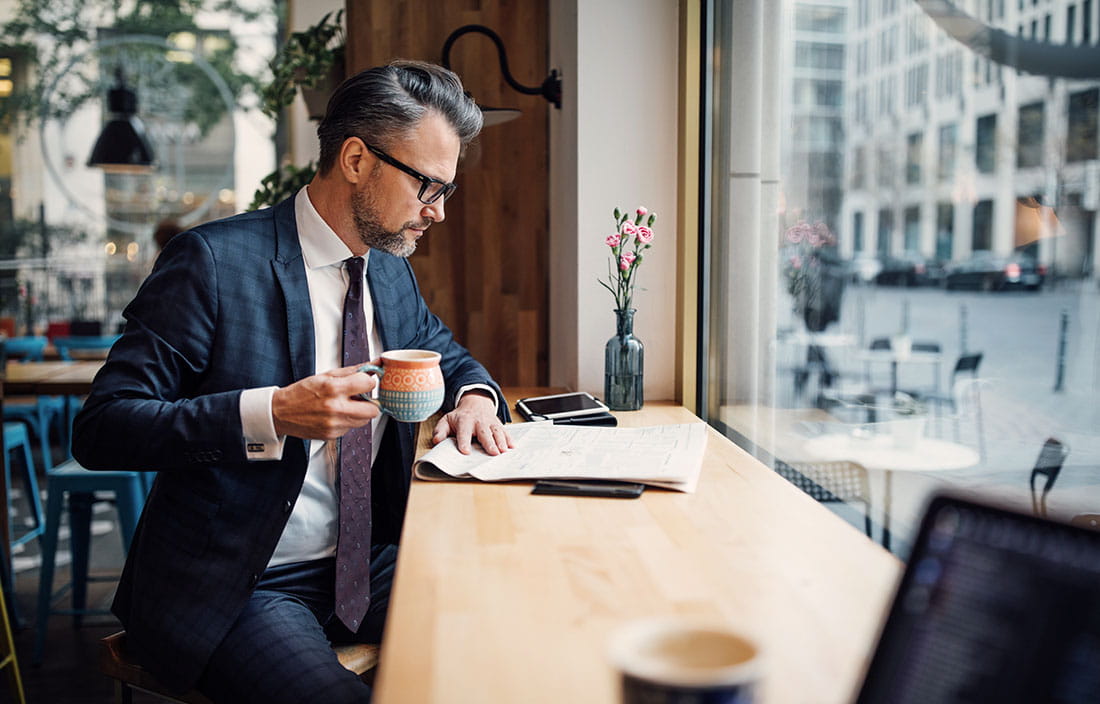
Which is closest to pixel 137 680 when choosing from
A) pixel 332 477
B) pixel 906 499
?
pixel 332 477

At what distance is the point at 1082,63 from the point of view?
1.10 meters

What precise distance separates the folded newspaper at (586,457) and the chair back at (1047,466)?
0.48 meters

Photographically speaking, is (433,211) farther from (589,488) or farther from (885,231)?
(885,231)

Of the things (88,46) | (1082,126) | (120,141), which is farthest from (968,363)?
(88,46)

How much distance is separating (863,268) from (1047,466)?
25.6 inches

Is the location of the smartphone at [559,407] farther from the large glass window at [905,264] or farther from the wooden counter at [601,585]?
the wooden counter at [601,585]

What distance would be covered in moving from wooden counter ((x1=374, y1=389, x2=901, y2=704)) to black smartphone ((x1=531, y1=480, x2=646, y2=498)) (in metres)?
0.02

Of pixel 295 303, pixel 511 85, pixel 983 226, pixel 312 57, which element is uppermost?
pixel 312 57

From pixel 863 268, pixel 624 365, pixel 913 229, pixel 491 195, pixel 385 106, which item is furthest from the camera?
pixel 491 195

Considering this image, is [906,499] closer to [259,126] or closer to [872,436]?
[872,436]

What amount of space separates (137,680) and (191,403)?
0.50m

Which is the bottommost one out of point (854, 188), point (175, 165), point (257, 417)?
point (257, 417)

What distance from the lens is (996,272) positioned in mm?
1332

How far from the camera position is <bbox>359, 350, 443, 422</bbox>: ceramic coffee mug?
4.55 ft
